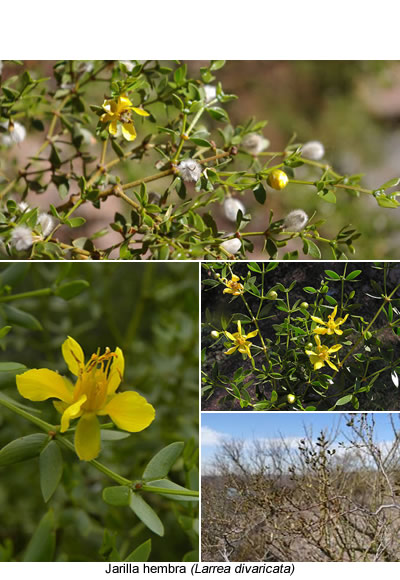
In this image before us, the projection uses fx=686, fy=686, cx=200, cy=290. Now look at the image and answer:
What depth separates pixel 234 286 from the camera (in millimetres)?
688

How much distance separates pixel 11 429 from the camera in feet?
2.70

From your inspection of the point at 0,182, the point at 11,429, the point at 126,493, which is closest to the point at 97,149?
the point at 0,182

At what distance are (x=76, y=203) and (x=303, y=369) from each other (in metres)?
0.28

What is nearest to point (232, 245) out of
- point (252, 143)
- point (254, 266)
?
point (254, 266)

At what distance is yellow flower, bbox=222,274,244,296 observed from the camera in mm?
687

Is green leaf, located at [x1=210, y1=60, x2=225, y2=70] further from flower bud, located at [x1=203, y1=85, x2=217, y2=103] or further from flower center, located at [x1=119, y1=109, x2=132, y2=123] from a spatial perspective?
flower center, located at [x1=119, y1=109, x2=132, y2=123]

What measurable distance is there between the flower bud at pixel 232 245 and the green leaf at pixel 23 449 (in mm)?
242

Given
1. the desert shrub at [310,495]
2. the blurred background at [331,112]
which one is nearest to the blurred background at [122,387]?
the desert shrub at [310,495]

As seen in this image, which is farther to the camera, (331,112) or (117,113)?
(331,112)

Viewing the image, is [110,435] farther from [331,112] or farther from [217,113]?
[331,112]

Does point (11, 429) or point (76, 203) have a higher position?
point (76, 203)

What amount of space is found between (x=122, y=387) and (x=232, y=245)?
0.83 feet

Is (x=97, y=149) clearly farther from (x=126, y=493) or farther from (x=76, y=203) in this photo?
(x=126, y=493)

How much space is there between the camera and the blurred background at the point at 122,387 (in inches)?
30.8
